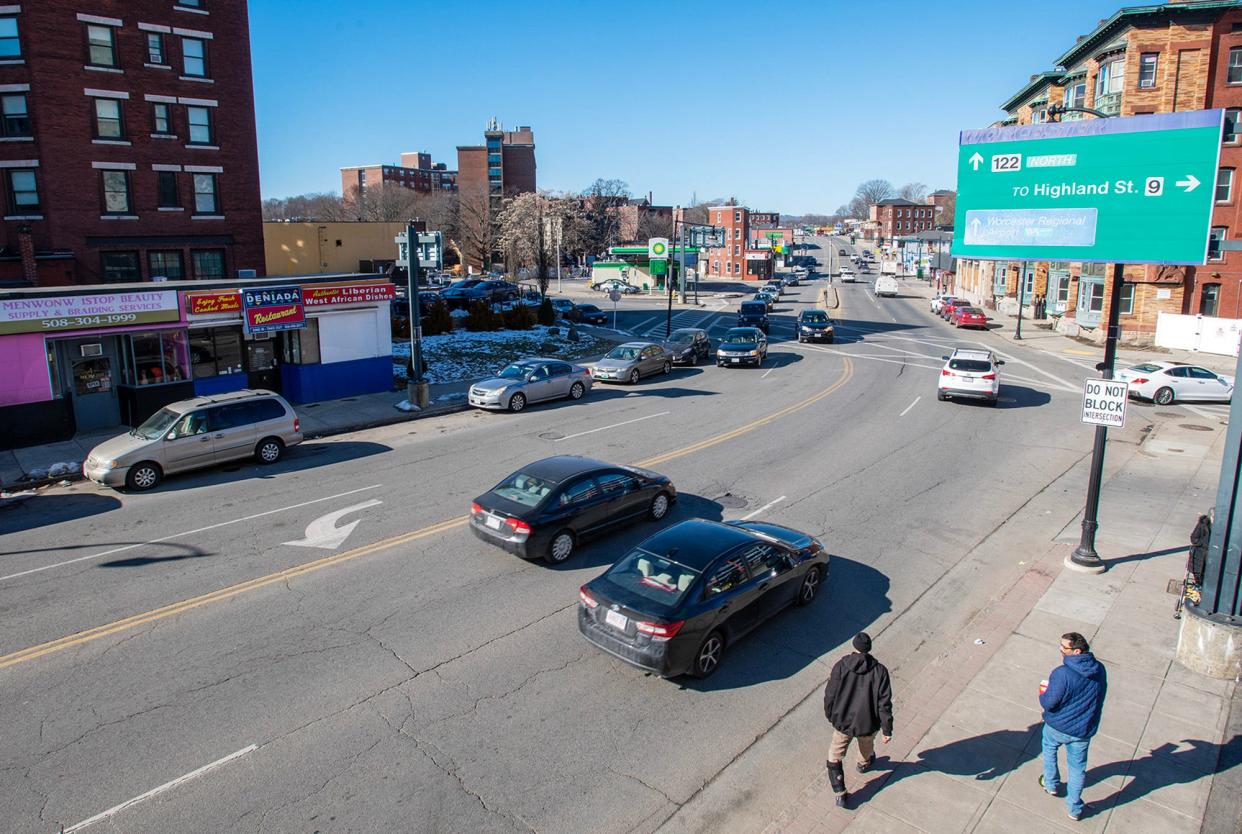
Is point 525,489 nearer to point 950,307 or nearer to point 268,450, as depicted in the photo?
point 268,450

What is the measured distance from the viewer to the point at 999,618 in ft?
36.1

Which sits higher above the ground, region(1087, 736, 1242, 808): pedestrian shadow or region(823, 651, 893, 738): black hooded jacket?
region(823, 651, 893, 738): black hooded jacket

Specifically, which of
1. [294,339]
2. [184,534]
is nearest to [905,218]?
[294,339]

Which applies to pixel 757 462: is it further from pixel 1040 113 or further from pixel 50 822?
pixel 1040 113

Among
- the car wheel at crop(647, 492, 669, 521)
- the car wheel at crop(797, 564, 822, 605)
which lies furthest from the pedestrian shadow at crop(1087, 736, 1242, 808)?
the car wheel at crop(647, 492, 669, 521)

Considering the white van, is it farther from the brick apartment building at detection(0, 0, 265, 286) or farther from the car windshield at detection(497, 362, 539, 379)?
the car windshield at detection(497, 362, 539, 379)

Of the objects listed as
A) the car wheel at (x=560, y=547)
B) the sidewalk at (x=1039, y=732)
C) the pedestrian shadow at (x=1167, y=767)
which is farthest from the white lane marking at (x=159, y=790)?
the pedestrian shadow at (x=1167, y=767)

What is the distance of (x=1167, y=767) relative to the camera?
7.62 metres

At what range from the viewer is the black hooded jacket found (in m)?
7.04

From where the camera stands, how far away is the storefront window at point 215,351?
2389cm

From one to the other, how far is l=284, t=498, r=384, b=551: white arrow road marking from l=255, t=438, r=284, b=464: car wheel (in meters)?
4.89

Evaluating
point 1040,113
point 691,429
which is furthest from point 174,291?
point 1040,113

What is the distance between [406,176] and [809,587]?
183138 millimetres

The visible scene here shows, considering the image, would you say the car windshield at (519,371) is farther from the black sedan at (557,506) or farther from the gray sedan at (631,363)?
the black sedan at (557,506)
